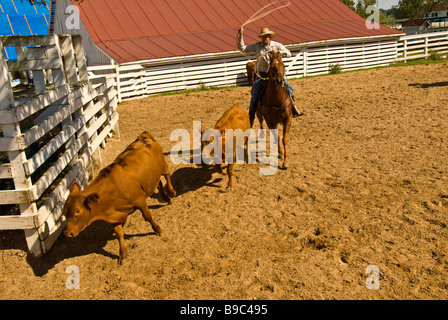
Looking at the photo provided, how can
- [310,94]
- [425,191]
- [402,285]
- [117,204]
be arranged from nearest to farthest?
[402,285] < [117,204] < [425,191] < [310,94]

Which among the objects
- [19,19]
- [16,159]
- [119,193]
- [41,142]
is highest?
[19,19]

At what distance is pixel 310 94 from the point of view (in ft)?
46.8

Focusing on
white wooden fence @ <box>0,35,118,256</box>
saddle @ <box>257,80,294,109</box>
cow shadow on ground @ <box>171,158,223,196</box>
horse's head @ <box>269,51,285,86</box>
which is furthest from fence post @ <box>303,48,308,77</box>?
white wooden fence @ <box>0,35,118,256</box>

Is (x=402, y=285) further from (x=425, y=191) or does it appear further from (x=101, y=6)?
(x=101, y=6)

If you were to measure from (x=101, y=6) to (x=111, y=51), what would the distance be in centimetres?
476

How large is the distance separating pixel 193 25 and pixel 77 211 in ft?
64.9

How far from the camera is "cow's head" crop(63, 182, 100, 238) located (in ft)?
14.5

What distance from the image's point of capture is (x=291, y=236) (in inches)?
207

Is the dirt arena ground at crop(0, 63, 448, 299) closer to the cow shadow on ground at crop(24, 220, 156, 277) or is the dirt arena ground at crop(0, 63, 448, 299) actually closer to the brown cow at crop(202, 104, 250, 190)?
the cow shadow on ground at crop(24, 220, 156, 277)

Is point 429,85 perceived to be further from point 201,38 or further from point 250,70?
point 201,38

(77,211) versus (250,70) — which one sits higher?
(250,70)

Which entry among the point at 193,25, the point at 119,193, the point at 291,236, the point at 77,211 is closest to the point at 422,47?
the point at 193,25

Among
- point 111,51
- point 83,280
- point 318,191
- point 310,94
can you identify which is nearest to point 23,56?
point 83,280

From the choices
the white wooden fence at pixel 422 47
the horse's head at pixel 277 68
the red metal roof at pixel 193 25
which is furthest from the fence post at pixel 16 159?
the white wooden fence at pixel 422 47
